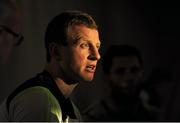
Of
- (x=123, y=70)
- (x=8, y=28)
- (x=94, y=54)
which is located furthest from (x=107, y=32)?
(x=94, y=54)

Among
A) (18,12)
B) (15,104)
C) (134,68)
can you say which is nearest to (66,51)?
(15,104)

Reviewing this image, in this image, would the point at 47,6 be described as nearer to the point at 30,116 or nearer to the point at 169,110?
the point at 169,110

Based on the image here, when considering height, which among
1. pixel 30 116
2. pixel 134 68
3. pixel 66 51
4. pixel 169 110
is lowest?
pixel 169 110

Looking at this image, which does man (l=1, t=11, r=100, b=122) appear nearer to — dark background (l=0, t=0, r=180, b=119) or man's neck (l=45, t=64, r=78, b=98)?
man's neck (l=45, t=64, r=78, b=98)

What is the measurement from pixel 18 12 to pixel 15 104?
4.35 feet

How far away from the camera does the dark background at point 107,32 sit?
7.72 feet

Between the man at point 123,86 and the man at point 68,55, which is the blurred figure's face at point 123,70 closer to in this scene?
the man at point 123,86

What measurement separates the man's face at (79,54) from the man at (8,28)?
97 centimetres

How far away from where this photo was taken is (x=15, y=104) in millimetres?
1061

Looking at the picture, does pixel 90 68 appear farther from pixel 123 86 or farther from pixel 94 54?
pixel 123 86

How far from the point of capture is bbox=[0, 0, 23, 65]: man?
2148 mm

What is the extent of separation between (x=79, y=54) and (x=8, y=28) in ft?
3.30

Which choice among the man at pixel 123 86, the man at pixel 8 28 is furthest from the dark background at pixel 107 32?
the man at pixel 123 86

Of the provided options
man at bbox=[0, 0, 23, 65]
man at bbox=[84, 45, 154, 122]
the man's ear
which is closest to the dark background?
man at bbox=[0, 0, 23, 65]
